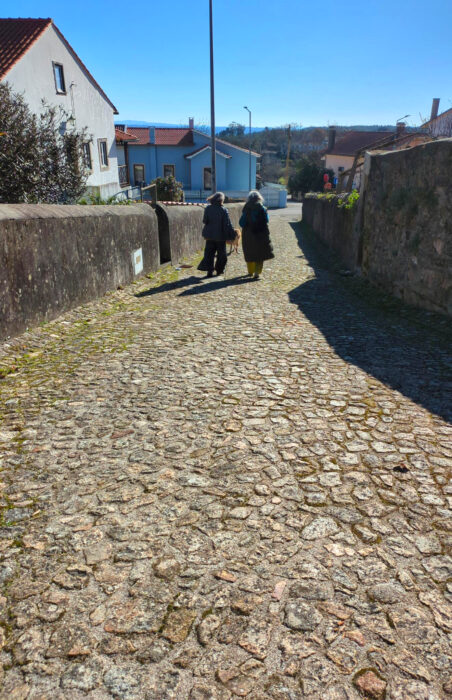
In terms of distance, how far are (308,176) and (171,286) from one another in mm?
57928

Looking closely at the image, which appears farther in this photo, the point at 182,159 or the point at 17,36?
the point at 182,159

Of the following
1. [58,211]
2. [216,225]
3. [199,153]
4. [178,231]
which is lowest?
[178,231]

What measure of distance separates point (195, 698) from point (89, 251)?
20.3 ft

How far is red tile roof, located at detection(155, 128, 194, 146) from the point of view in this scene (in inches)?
1766

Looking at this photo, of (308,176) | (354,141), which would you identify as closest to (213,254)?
(354,141)

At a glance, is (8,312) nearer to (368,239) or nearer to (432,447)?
(432,447)

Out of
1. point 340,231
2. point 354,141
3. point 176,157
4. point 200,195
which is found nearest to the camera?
point 340,231

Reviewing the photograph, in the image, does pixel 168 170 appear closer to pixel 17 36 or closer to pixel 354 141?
pixel 354 141

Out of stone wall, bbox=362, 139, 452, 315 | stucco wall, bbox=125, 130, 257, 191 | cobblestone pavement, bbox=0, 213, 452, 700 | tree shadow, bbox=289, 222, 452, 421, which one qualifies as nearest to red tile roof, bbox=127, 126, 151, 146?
stucco wall, bbox=125, 130, 257, 191

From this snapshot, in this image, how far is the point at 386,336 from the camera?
18.3ft

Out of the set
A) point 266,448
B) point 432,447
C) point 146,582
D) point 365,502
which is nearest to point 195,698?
point 146,582

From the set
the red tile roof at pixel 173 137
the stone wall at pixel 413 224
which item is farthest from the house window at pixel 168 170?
the stone wall at pixel 413 224

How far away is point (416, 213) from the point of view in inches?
268

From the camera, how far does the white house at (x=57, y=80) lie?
19.2 m
